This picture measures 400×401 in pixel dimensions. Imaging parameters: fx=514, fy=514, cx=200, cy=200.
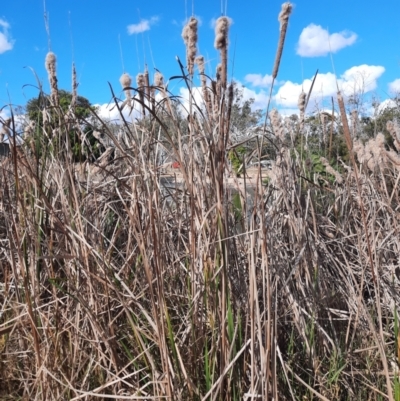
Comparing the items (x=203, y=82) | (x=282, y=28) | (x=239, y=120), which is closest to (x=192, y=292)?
(x=203, y=82)

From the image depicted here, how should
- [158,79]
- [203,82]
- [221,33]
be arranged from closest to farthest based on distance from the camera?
[221,33], [203,82], [158,79]

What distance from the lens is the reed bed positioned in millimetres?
957

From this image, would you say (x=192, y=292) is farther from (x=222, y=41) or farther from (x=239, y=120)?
(x=239, y=120)

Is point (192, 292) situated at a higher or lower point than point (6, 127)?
lower

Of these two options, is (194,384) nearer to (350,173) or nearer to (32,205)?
(32,205)

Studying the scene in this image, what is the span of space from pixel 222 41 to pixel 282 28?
0.11 meters

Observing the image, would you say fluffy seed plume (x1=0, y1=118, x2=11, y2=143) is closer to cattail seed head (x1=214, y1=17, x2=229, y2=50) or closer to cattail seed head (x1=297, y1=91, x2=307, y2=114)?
cattail seed head (x1=214, y1=17, x2=229, y2=50)

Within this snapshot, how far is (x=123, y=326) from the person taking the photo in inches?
47.6

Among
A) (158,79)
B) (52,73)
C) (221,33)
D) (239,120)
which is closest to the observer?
→ (221,33)

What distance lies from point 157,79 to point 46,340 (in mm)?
634

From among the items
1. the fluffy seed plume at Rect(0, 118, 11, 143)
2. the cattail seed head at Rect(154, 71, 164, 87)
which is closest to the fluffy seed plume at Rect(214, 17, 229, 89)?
the cattail seed head at Rect(154, 71, 164, 87)

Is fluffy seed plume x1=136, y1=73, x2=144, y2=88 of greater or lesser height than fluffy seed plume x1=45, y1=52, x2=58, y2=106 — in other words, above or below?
below

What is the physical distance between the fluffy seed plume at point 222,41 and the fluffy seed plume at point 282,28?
0.30 ft

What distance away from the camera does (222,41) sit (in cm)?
92
